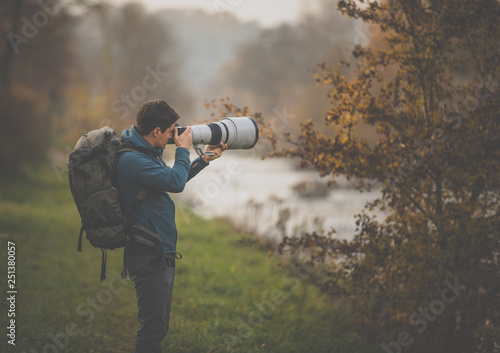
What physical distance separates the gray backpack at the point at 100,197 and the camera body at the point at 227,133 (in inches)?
18.4


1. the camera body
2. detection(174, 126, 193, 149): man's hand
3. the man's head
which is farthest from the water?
the man's head

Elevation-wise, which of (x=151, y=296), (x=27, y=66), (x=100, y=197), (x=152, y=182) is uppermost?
(x=27, y=66)

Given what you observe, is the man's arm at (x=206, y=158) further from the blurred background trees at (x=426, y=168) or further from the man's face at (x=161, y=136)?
the blurred background trees at (x=426, y=168)

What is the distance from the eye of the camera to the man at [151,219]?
288cm

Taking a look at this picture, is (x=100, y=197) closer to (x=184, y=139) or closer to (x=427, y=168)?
(x=184, y=139)

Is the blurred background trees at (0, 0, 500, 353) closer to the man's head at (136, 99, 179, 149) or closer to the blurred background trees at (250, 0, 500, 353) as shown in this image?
the blurred background trees at (250, 0, 500, 353)

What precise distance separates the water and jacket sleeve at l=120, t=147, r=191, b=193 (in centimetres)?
397

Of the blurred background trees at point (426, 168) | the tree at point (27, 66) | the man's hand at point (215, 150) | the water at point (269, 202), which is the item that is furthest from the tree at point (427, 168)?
the tree at point (27, 66)

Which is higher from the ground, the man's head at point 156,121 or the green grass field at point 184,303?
the man's head at point 156,121

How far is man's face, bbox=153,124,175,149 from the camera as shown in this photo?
2.95m

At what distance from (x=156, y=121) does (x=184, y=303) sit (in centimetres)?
316

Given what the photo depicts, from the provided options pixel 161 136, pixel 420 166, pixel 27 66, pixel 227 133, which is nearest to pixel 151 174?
pixel 161 136

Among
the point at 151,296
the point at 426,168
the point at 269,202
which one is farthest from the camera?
the point at 269,202

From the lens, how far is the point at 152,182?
2.82 metres
